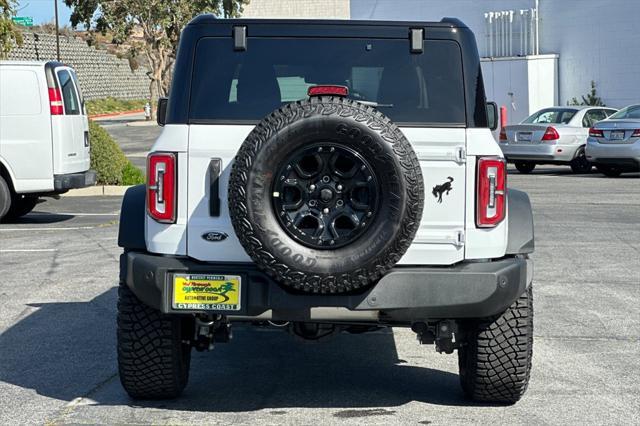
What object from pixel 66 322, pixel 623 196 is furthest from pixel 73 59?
pixel 66 322

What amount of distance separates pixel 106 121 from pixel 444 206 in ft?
169

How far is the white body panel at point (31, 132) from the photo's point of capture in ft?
52.5

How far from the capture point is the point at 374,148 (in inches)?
231

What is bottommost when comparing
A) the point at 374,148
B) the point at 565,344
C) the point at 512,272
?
the point at 565,344

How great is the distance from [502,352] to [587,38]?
28.4 metres

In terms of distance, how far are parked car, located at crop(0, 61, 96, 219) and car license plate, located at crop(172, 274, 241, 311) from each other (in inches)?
406

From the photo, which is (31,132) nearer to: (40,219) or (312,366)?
(40,219)

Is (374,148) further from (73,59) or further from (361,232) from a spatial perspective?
(73,59)

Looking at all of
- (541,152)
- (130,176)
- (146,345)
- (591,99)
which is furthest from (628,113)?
(146,345)

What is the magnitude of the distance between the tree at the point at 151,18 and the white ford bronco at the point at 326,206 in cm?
5169

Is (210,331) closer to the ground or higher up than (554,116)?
closer to the ground

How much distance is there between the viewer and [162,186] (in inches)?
251

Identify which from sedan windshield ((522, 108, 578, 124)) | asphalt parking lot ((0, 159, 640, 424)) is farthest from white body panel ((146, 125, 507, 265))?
sedan windshield ((522, 108, 578, 124))

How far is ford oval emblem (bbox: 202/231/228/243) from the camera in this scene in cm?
629
